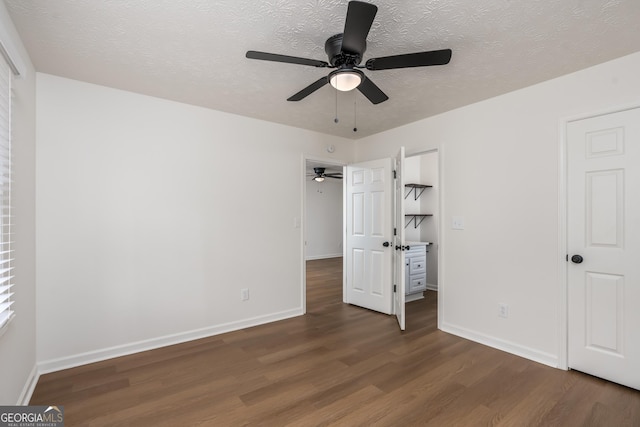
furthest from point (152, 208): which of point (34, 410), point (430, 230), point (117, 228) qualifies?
point (430, 230)

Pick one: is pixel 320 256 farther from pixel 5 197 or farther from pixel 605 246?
pixel 5 197

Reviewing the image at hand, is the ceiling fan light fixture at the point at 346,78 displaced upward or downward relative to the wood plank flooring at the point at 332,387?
upward

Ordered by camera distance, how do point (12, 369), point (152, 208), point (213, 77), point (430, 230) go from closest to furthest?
point (12, 369), point (213, 77), point (152, 208), point (430, 230)

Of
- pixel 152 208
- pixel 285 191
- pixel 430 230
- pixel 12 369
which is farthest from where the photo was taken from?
pixel 430 230

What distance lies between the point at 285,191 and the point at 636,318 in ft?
11.4

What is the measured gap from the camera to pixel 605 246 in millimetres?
2441

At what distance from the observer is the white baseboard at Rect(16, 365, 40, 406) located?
2.11 m

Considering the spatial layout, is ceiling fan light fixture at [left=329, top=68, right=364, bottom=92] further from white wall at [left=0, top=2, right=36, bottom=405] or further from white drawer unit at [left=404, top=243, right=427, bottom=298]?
white drawer unit at [left=404, top=243, right=427, bottom=298]

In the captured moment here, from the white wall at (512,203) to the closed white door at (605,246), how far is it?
0.40 ft

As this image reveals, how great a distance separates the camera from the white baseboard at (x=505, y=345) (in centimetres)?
271

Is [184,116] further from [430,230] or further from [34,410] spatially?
[430,230]

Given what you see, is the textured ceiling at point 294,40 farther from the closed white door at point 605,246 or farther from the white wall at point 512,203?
the closed white door at point 605,246

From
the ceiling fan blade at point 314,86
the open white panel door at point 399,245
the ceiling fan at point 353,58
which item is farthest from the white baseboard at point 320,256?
the ceiling fan at point 353,58

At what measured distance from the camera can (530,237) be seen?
2.84 meters
